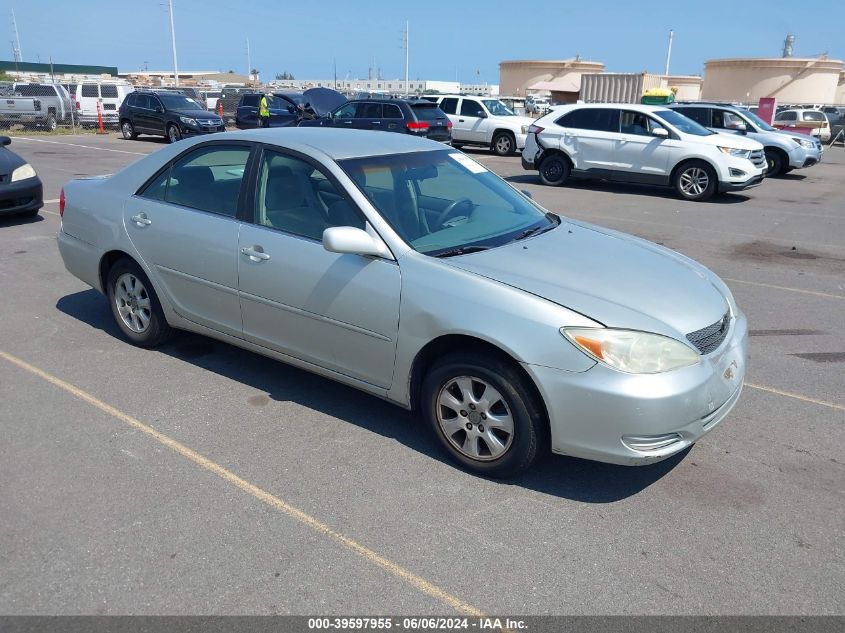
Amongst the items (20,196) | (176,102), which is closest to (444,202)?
(20,196)

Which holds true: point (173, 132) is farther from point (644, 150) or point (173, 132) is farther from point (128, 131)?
point (644, 150)

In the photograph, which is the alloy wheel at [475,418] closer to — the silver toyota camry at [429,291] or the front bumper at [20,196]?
Answer: the silver toyota camry at [429,291]

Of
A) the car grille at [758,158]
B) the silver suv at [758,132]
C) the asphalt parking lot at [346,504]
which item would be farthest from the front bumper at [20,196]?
the silver suv at [758,132]

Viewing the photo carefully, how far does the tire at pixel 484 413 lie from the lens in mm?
3479

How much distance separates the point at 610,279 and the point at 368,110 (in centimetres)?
1807

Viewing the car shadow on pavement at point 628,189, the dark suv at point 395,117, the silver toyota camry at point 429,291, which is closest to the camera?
the silver toyota camry at point 429,291

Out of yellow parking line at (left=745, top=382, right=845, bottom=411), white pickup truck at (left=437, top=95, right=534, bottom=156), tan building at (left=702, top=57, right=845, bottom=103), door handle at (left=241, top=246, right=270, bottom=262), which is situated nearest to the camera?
door handle at (left=241, top=246, right=270, bottom=262)

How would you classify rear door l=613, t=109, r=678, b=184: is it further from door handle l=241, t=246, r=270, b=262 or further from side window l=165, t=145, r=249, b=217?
door handle l=241, t=246, r=270, b=262

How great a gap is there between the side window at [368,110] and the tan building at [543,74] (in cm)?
3833

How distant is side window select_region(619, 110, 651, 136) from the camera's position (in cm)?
1421

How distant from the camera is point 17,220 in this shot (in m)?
10.1

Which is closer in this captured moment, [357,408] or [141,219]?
[357,408]

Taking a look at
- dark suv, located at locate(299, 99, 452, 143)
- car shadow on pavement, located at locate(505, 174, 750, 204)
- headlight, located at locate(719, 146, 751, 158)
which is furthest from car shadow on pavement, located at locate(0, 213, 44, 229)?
headlight, located at locate(719, 146, 751, 158)

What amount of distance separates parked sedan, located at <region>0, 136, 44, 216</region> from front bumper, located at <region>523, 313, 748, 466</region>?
28.2ft
